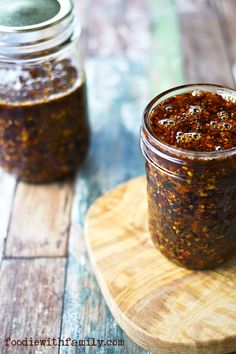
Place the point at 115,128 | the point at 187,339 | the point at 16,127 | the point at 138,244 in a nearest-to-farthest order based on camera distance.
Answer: the point at 187,339 → the point at 138,244 → the point at 16,127 → the point at 115,128

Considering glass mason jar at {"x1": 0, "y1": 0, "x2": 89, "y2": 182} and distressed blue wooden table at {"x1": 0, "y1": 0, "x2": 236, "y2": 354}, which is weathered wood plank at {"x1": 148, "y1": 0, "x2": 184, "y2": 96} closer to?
distressed blue wooden table at {"x1": 0, "y1": 0, "x2": 236, "y2": 354}

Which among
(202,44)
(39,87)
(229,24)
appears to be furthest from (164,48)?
(39,87)

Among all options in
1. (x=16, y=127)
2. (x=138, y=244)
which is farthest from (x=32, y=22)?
(x=138, y=244)

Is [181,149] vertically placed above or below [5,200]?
above

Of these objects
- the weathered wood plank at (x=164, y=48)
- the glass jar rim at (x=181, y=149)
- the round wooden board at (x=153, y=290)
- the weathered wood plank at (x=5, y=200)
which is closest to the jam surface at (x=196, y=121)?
the glass jar rim at (x=181, y=149)

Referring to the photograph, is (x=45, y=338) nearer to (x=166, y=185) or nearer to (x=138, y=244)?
(x=138, y=244)

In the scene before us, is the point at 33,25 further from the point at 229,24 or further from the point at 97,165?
the point at 229,24
